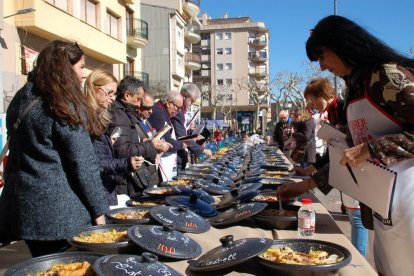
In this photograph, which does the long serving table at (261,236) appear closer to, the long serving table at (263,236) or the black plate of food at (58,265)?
the long serving table at (263,236)

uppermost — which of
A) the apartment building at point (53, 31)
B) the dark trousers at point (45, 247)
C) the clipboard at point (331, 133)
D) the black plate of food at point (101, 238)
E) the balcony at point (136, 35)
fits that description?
the balcony at point (136, 35)

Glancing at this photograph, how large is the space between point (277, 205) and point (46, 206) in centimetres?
127

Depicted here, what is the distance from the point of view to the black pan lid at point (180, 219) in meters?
1.96

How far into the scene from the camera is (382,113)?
1715 mm

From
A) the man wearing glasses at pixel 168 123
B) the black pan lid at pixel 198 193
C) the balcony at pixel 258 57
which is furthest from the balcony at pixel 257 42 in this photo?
the black pan lid at pixel 198 193

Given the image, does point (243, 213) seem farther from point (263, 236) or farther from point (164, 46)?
point (164, 46)

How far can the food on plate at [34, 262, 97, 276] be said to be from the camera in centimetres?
145

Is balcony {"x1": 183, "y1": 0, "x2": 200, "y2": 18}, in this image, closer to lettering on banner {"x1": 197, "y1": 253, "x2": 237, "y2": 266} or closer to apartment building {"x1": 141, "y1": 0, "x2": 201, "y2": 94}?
apartment building {"x1": 141, "y1": 0, "x2": 201, "y2": 94}

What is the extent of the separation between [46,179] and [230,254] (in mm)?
917

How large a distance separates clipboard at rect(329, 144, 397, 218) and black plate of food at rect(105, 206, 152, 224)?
99 cm

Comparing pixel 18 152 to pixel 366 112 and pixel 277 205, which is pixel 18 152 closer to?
pixel 277 205

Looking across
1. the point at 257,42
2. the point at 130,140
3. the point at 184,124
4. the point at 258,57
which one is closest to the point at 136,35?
the point at 184,124

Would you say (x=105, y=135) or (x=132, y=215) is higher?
(x=105, y=135)

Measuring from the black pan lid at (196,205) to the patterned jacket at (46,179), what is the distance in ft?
1.89
